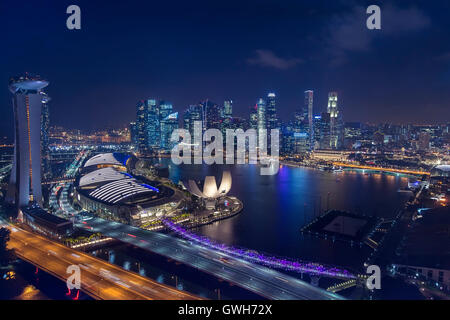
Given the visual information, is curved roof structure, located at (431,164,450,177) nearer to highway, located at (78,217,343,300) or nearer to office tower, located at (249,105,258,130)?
highway, located at (78,217,343,300)

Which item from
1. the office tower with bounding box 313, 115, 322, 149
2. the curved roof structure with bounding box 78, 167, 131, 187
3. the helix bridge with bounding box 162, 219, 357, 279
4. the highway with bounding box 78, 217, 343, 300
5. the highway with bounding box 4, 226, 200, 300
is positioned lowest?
the helix bridge with bounding box 162, 219, 357, 279

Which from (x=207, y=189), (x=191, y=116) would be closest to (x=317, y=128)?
(x=191, y=116)

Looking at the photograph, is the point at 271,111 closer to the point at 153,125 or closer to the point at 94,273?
the point at 153,125

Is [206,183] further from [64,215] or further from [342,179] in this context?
[342,179]

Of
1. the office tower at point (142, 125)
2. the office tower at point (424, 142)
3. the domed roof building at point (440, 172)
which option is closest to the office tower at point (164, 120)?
the office tower at point (142, 125)

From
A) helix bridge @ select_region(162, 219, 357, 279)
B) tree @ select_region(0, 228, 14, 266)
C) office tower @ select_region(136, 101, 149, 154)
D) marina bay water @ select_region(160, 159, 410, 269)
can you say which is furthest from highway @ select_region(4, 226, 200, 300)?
office tower @ select_region(136, 101, 149, 154)

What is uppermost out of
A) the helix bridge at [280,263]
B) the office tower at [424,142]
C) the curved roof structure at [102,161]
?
the office tower at [424,142]

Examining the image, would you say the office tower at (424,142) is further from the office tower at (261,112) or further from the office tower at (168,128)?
the office tower at (168,128)
